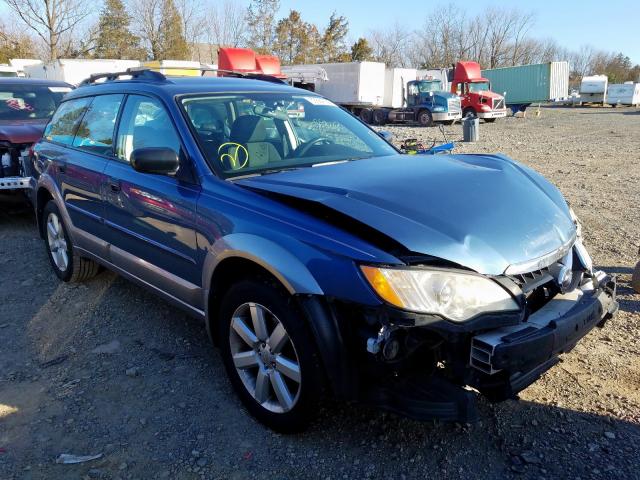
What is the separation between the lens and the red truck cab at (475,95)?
28872 millimetres

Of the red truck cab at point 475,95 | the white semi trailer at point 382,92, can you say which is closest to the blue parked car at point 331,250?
the white semi trailer at point 382,92

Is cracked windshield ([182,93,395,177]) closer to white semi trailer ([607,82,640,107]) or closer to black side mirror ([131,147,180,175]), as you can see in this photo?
black side mirror ([131,147,180,175])

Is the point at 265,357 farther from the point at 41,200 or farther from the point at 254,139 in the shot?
the point at 41,200

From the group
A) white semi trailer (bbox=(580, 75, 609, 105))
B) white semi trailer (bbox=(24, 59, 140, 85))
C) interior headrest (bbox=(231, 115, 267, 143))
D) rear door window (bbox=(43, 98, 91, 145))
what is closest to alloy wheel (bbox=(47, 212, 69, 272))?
rear door window (bbox=(43, 98, 91, 145))

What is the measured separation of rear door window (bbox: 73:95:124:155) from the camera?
398 centimetres

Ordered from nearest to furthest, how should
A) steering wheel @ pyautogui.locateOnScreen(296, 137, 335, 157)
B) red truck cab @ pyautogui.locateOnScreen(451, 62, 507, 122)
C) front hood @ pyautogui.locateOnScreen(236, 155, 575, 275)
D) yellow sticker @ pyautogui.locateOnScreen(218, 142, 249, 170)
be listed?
front hood @ pyautogui.locateOnScreen(236, 155, 575, 275), yellow sticker @ pyautogui.locateOnScreen(218, 142, 249, 170), steering wheel @ pyautogui.locateOnScreen(296, 137, 335, 157), red truck cab @ pyautogui.locateOnScreen(451, 62, 507, 122)

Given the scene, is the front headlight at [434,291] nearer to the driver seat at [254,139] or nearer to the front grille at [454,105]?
the driver seat at [254,139]

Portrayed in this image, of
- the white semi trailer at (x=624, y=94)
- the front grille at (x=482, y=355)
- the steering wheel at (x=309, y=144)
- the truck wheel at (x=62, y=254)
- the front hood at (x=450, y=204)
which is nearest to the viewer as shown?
the front grille at (x=482, y=355)

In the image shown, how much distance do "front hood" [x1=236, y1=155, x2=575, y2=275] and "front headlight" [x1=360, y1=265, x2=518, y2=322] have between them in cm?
8

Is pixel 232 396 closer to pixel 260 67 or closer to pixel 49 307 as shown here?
pixel 49 307

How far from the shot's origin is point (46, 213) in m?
5.12

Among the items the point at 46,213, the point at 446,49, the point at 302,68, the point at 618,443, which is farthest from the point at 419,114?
the point at 446,49

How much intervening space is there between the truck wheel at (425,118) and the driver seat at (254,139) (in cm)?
2533

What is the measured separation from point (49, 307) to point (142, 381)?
1683 millimetres
